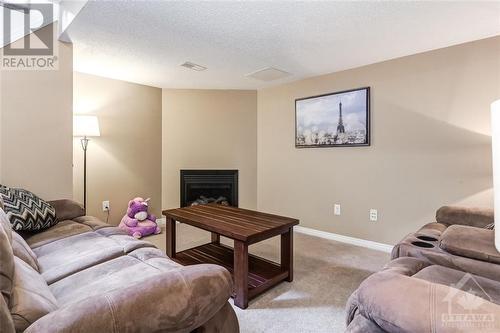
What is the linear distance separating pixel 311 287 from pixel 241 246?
0.74m

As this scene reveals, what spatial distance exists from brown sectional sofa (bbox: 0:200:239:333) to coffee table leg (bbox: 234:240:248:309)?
0.53 meters

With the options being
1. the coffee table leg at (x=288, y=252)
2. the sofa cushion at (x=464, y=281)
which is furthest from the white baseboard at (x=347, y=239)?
the sofa cushion at (x=464, y=281)

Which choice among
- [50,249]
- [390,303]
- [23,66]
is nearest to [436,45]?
[390,303]

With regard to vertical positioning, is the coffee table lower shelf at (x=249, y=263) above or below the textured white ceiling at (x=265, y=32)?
below

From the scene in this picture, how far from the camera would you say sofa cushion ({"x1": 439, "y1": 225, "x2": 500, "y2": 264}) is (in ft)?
3.96

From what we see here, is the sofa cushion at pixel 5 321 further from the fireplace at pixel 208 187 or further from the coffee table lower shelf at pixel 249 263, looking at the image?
the fireplace at pixel 208 187

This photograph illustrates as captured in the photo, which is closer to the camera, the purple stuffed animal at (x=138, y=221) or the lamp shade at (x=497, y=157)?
the lamp shade at (x=497, y=157)

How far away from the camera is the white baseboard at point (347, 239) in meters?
2.88

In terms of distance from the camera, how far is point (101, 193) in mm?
3359

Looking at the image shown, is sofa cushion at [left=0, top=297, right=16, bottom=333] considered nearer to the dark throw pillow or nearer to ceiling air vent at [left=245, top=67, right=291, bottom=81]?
the dark throw pillow

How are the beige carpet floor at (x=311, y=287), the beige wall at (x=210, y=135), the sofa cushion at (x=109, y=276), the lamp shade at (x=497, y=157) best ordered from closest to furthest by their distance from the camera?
the lamp shade at (x=497, y=157) < the sofa cushion at (x=109, y=276) < the beige carpet floor at (x=311, y=287) < the beige wall at (x=210, y=135)

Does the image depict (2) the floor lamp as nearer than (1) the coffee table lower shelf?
No

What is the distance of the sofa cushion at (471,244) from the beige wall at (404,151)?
1359mm

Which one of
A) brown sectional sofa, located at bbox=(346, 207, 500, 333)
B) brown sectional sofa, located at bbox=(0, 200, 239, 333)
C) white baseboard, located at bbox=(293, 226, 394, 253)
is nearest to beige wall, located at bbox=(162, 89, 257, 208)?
white baseboard, located at bbox=(293, 226, 394, 253)
